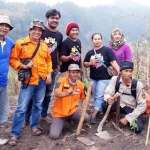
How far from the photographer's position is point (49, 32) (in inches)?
169

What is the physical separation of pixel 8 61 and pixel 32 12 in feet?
217

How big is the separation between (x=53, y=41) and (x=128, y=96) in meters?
1.73

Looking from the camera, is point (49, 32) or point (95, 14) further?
point (95, 14)

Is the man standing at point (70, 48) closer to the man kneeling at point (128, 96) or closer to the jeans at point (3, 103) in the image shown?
the man kneeling at point (128, 96)

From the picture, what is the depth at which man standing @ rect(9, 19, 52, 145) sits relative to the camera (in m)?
3.80

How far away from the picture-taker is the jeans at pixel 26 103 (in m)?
3.89

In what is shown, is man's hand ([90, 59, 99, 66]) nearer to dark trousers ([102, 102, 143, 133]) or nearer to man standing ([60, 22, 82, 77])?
man standing ([60, 22, 82, 77])

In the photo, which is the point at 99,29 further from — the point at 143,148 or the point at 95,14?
the point at 143,148

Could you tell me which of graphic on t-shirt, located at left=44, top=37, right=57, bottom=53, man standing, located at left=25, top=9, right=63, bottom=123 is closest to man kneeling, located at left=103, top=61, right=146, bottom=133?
man standing, located at left=25, top=9, right=63, bottom=123

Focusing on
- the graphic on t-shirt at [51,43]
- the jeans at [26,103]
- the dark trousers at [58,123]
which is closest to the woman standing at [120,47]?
the graphic on t-shirt at [51,43]

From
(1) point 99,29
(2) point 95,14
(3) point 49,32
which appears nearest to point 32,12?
(1) point 99,29

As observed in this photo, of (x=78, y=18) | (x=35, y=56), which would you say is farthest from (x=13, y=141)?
(x=78, y=18)

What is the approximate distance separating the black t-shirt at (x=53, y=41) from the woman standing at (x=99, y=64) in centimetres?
66

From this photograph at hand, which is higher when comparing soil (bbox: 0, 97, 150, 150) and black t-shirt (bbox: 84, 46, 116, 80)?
black t-shirt (bbox: 84, 46, 116, 80)
